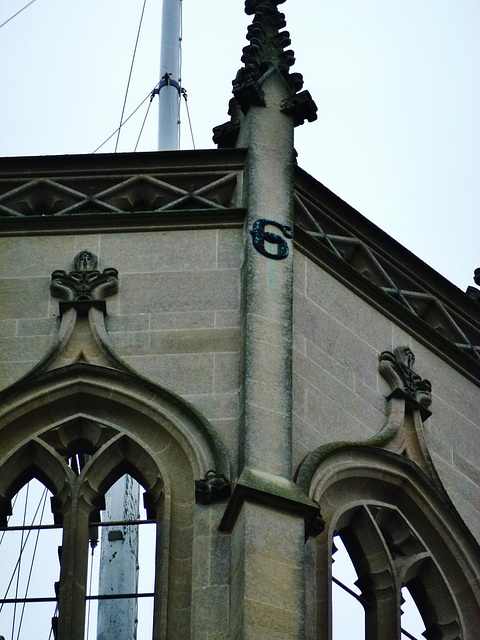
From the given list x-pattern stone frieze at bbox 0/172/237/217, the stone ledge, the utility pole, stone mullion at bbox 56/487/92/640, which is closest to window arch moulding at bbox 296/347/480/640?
the stone ledge

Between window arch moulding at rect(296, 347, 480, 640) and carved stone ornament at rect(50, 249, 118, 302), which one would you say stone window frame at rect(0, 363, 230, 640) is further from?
window arch moulding at rect(296, 347, 480, 640)

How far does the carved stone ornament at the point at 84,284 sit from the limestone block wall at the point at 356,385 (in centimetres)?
182

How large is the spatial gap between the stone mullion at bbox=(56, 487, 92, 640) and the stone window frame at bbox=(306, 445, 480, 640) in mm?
2242

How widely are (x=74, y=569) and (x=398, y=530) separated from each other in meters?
3.57

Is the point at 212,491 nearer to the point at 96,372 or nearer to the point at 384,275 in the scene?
the point at 96,372

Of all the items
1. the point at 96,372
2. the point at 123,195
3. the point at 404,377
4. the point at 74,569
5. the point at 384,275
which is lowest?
the point at 74,569

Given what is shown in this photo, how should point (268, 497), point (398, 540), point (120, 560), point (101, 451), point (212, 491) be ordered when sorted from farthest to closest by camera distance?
1. point (120, 560)
2. point (398, 540)
3. point (101, 451)
4. point (212, 491)
5. point (268, 497)

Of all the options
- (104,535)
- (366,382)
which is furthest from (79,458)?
(366,382)

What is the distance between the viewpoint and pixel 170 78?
34.2 m

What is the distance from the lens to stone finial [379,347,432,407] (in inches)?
1030

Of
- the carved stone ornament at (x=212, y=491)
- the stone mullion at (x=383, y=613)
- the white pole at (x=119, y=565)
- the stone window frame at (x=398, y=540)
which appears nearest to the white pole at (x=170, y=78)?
the white pole at (x=119, y=565)

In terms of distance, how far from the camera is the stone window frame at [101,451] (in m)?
23.5

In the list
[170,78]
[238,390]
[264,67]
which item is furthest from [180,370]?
[170,78]

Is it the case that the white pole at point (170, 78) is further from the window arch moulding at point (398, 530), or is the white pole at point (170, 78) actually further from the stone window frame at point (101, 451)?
the window arch moulding at point (398, 530)
